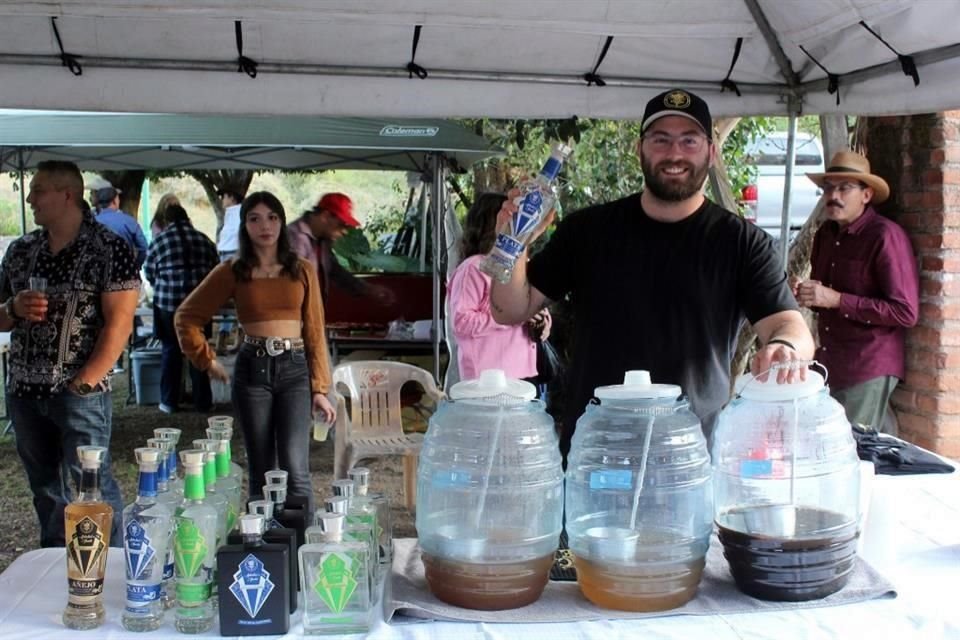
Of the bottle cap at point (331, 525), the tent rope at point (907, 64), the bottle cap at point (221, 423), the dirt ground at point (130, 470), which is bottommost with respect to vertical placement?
the dirt ground at point (130, 470)

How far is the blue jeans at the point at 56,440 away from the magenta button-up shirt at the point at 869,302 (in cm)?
298

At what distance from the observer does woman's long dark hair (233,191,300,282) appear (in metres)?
4.27

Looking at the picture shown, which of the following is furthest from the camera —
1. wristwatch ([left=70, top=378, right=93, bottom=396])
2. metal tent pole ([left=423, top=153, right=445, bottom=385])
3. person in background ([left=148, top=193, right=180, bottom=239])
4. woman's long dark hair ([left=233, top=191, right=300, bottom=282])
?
person in background ([left=148, top=193, right=180, bottom=239])

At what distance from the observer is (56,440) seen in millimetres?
3674

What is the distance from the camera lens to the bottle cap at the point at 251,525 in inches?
64.0

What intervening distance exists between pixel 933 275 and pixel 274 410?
2.90 meters

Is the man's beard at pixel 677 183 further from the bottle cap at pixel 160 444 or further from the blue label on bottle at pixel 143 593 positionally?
the blue label on bottle at pixel 143 593

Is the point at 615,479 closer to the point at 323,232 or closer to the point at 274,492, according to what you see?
the point at 274,492

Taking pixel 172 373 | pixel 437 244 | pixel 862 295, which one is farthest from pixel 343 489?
Answer: pixel 172 373

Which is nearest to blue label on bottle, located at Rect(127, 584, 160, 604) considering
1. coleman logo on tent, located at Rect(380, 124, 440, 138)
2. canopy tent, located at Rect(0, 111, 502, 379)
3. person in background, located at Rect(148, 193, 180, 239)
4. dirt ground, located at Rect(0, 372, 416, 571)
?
dirt ground, located at Rect(0, 372, 416, 571)

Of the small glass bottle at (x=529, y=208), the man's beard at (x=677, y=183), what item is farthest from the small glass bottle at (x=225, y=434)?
the man's beard at (x=677, y=183)

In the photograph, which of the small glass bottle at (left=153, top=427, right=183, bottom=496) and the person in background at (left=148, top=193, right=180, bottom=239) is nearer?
the small glass bottle at (left=153, top=427, right=183, bottom=496)

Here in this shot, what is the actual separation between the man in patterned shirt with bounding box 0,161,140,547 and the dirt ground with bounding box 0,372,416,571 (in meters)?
1.30

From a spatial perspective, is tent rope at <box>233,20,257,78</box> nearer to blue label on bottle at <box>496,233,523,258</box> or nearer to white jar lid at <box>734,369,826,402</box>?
blue label on bottle at <box>496,233,523,258</box>
